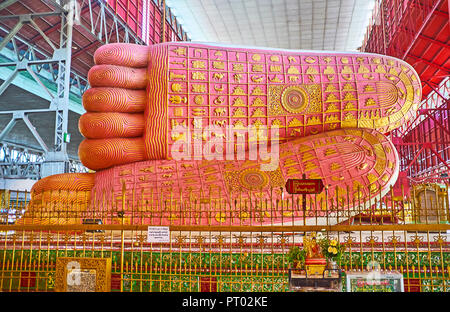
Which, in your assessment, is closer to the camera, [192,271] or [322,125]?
[192,271]

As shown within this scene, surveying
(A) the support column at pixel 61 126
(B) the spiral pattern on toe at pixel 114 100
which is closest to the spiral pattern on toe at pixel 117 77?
(B) the spiral pattern on toe at pixel 114 100

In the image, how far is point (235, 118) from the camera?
7680 mm

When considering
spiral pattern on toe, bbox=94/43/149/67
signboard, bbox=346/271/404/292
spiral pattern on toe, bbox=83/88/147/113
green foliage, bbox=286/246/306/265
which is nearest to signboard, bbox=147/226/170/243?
green foliage, bbox=286/246/306/265

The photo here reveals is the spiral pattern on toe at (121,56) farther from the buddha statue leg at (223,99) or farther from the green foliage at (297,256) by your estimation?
the green foliage at (297,256)

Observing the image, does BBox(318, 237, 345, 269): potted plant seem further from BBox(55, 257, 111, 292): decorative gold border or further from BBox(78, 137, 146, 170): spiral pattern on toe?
BBox(78, 137, 146, 170): spiral pattern on toe

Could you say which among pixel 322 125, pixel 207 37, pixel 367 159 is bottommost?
pixel 367 159

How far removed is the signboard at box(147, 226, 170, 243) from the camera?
4.34 metres

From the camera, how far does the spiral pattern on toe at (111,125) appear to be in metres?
7.51

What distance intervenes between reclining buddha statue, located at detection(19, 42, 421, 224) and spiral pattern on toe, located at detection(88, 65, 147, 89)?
2 cm

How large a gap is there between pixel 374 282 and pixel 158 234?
2184mm
